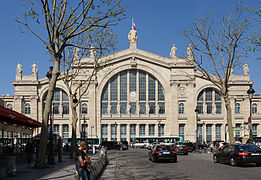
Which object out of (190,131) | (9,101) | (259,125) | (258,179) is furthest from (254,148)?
(9,101)

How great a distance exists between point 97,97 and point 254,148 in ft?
165

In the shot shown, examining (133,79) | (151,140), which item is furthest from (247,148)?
(133,79)

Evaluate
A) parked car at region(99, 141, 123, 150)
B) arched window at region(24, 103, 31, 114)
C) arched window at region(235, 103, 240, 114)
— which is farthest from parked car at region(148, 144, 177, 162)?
arched window at region(235, 103, 240, 114)

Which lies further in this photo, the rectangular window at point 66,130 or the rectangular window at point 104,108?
the rectangular window at point 104,108

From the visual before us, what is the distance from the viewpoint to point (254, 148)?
23.0m

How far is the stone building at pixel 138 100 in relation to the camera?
71.1 meters

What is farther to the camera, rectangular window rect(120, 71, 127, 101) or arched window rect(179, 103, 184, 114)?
arched window rect(179, 103, 184, 114)

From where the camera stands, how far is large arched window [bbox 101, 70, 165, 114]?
236 ft

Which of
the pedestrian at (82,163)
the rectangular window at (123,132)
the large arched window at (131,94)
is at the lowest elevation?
the rectangular window at (123,132)

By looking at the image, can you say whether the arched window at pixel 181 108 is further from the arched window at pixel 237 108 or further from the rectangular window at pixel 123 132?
the rectangular window at pixel 123 132

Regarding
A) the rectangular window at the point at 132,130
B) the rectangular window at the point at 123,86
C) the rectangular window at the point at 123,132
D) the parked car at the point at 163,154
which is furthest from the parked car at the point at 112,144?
the parked car at the point at 163,154

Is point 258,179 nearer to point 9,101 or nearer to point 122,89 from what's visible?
point 122,89

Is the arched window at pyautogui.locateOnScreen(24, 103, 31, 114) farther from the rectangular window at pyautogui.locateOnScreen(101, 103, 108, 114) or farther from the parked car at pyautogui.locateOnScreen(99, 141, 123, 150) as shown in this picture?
the parked car at pyautogui.locateOnScreen(99, 141, 123, 150)

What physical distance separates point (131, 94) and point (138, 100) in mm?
1813
